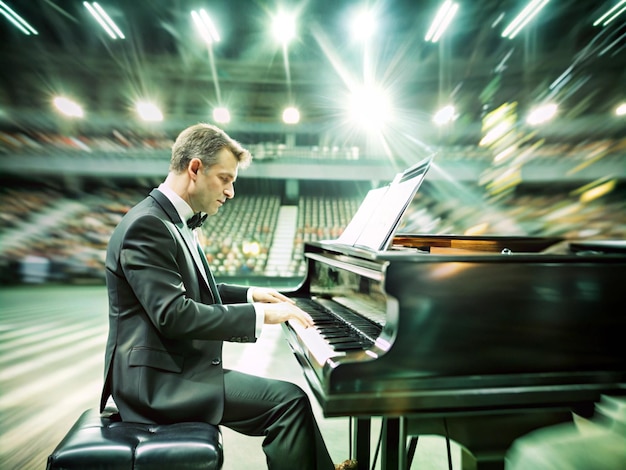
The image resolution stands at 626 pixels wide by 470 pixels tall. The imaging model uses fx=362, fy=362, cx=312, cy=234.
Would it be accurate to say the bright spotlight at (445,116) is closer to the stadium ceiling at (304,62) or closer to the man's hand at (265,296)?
the stadium ceiling at (304,62)

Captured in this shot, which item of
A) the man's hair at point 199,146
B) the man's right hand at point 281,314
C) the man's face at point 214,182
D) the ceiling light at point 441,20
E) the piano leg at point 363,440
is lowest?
the piano leg at point 363,440

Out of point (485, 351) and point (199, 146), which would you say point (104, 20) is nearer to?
point (199, 146)

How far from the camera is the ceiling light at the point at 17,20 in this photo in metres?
7.07

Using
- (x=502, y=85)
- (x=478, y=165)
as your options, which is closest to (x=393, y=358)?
(x=502, y=85)

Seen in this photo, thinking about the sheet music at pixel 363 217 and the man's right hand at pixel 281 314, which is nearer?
the man's right hand at pixel 281 314

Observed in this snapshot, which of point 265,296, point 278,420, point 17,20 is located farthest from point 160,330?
point 17,20

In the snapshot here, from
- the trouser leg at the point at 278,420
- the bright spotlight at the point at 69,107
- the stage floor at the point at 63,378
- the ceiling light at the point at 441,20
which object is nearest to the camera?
the trouser leg at the point at 278,420

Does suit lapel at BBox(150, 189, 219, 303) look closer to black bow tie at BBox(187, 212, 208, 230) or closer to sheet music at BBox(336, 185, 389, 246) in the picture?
black bow tie at BBox(187, 212, 208, 230)

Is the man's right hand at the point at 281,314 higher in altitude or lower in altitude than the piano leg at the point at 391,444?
higher

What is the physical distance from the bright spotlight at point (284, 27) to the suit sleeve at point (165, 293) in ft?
23.4

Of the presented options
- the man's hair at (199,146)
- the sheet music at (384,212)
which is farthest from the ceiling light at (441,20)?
the man's hair at (199,146)

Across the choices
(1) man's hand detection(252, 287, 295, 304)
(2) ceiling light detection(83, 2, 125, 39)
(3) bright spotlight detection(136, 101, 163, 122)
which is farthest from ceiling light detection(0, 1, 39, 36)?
(1) man's hand detection(252, 287, 295, 304)

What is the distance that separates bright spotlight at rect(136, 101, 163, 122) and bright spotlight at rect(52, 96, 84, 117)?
1.78 meters

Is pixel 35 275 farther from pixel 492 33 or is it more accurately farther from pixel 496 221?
pixel 496 221
